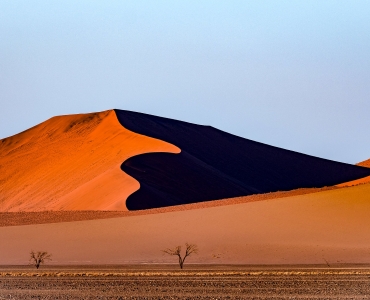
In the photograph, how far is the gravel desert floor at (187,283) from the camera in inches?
884

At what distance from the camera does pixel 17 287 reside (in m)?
25.0

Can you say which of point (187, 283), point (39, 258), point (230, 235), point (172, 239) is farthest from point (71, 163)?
point (187, 283)

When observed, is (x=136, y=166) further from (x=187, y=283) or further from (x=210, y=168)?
(x=187, y=283)

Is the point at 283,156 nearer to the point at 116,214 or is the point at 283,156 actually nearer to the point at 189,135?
the point at 189,135

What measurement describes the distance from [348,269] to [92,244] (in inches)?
525

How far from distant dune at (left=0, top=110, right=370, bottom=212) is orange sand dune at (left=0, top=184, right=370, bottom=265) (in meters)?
9.93

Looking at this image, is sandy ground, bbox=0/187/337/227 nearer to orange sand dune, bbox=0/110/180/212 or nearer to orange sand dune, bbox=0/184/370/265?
orange sand dune, bbox=0/184/370/265

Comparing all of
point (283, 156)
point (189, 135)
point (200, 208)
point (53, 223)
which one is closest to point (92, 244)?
point (53, 223)

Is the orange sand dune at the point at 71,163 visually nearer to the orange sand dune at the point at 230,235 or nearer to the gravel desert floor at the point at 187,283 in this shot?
the orange sand dune at the point at 230,235

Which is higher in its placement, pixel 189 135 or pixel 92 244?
pixel 189 135

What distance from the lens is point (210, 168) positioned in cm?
7844

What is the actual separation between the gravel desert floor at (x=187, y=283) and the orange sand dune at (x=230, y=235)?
160 inches

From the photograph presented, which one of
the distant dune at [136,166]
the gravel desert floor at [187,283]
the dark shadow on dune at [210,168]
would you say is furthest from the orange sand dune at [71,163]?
the gravel desert floor at [187,283]

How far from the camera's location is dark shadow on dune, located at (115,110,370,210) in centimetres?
6316
